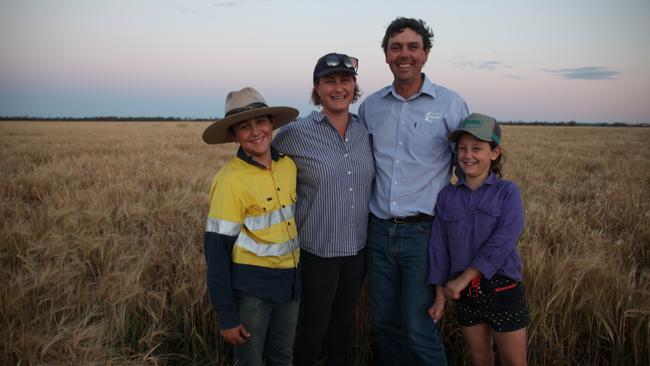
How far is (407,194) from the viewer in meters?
2.72

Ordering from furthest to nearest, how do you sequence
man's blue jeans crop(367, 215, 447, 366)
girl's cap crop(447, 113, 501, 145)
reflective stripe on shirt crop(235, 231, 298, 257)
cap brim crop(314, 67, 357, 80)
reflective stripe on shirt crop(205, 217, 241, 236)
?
man's blue jeans crop(367, 215, 447, 366), cap brim crop(314, 67, 357, 80), girl's cap crop(447, 113, 501, 145), reflective stripe on shirt crop(235, 231, 298, 257), reflective stripe on shirt crop(205, 217, 241, 236)

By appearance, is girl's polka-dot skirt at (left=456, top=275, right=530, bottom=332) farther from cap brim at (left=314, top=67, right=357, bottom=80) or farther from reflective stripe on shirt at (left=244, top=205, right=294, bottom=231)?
cap brim at (left=314, top=67, right=357, bottom=80)

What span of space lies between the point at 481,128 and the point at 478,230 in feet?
1.98

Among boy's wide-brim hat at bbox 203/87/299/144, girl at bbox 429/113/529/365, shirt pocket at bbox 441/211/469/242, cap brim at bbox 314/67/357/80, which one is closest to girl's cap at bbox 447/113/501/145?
girl at bbox 429/113/529/365

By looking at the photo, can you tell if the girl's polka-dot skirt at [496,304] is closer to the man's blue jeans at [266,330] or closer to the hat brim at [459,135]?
the hat brim at [459,135]

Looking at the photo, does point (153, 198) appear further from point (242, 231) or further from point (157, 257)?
point (242, 231)

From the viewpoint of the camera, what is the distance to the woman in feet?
8.66

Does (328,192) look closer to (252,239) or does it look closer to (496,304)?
(252,239)

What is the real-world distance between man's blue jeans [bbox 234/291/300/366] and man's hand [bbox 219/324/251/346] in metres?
0.07

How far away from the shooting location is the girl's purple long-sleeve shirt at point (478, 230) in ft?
7.73

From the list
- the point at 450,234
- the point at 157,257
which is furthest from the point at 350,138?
the point at 157,257

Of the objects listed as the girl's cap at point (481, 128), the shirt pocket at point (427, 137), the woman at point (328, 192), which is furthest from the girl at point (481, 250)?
the woman at point (328, 192)

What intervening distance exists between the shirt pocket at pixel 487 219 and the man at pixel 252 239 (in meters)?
1.11

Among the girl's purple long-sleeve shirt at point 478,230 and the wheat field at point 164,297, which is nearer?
the girl's purple long-sleeve shirt at point 478,230
